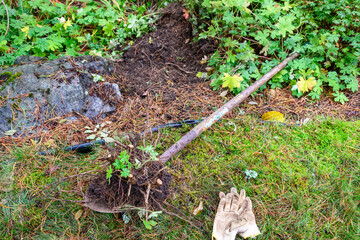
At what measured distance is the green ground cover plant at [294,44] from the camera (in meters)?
3.13

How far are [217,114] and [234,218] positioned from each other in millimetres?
1076

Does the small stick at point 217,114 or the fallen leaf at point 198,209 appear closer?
the fallen leaf at point 198,209

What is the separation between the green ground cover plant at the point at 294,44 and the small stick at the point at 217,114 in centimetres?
9

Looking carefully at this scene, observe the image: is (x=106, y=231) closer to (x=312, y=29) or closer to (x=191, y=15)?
(x=191, y=15)

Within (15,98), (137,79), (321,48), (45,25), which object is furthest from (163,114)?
(45,25)

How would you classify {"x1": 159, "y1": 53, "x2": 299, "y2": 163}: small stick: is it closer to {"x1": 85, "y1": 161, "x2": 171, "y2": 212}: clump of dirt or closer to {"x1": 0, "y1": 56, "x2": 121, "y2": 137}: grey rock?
{"x1": 85, "y1": 161, "x2": 171, "y2": 212}: clump of dirt

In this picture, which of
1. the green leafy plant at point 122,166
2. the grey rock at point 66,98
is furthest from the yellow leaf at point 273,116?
the grey rock at point 66,98

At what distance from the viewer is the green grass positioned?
2.06m

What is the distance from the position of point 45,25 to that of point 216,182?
3.67 meters

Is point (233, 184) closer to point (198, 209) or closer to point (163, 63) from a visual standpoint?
point (198, 209)

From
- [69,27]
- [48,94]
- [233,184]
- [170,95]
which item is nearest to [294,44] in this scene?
[170,95]

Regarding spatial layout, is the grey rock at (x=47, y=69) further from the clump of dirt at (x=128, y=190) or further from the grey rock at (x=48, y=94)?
the clump of dirt at (x=128, y=190)

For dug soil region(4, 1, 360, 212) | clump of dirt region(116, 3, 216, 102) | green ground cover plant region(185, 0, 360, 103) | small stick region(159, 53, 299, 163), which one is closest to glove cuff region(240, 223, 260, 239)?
dug soil region(4, 1, 360, 212)

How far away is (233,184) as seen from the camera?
2.32 metres
